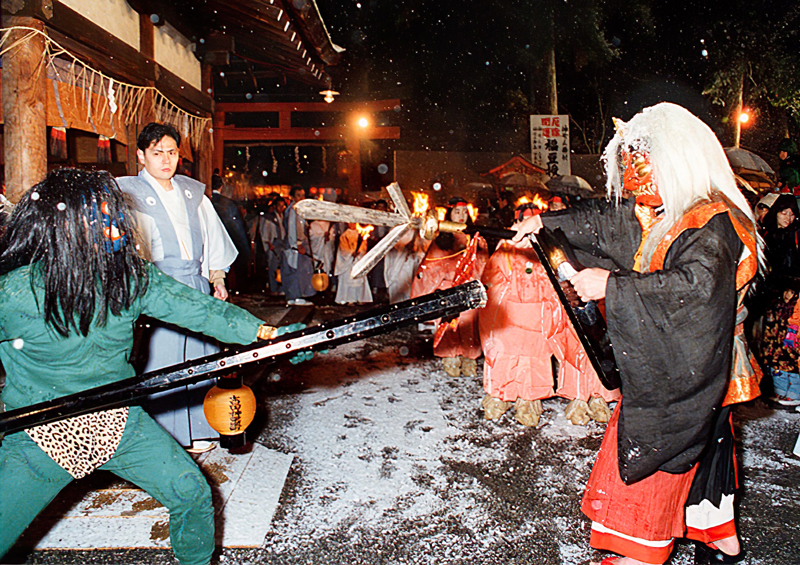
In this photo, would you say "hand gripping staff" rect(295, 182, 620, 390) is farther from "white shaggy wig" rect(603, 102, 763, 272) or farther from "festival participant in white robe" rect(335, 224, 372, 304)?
"festival participant in white robe" rect(335, 224, 372, 304)

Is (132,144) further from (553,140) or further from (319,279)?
(553,140)

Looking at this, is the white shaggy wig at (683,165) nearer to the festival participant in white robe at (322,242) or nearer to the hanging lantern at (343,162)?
the festival participant in white robe at (322,242)

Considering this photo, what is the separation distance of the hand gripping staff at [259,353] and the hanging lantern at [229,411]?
3.64 feet

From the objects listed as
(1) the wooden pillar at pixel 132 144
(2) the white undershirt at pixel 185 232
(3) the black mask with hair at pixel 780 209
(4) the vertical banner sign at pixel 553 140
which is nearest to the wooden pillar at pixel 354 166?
(4) the vertical banner sign at pixel 553 140

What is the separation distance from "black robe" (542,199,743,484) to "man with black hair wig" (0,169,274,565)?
1.59 meters

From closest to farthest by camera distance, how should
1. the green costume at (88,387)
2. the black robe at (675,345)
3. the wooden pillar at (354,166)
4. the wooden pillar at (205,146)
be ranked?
1. the green costume at (88,387)
2. the black robe at (675,345)
3. the wooden pillar at (205,146)
4. the wooden pillar at (354,166)

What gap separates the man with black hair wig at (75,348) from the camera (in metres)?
2.03

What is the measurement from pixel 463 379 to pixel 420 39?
20582 millimetres

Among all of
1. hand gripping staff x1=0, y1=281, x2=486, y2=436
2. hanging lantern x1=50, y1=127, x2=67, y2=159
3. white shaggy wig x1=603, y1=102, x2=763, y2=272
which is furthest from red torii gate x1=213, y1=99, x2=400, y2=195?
hand gripping staff x1=0, y1=281, x2=486, y2=436

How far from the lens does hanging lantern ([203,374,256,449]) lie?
2986mm

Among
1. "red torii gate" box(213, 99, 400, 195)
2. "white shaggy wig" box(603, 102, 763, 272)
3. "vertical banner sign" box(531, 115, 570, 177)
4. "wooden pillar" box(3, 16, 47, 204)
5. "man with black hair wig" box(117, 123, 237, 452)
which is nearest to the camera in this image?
"white shaggy wig" box(603, 102, 763, 272)

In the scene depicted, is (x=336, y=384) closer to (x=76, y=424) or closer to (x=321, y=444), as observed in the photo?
(x=321, y=444)

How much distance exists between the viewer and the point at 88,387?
2172 mm

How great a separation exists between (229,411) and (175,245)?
1.29 metres
